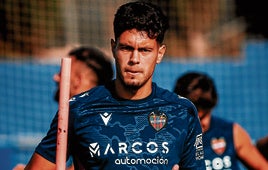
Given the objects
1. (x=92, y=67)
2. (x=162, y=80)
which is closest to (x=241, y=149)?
(x=92, y=67)

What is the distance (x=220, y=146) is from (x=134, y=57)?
2.10m

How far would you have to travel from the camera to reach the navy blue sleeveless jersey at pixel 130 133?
3.94 metres

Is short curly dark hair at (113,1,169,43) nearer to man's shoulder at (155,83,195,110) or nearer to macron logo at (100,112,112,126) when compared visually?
man's shoulder at (155,83,195,110)

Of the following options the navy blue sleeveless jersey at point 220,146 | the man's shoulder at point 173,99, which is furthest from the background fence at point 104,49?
the man's shoulder at point 173,99

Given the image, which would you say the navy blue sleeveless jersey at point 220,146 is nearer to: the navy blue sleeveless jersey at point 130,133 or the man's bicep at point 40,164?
the navy blue sleeveless jersey at point 130,133

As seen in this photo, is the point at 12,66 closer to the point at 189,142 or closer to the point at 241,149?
the point at 241,149

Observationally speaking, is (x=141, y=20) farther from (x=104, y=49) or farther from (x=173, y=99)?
(x=104, y=49)

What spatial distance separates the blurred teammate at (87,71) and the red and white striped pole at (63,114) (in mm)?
1836

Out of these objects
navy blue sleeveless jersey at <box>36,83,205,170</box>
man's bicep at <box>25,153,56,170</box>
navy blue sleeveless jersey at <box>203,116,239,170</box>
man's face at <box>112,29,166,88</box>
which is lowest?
navy blue sleeveless jersey at <box>203,116,239,170</box>

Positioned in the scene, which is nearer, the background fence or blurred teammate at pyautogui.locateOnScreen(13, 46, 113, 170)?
blurred teammate at pyautogui.locateOnScreen(13, 46, 113, 170)

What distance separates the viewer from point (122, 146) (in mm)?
3955

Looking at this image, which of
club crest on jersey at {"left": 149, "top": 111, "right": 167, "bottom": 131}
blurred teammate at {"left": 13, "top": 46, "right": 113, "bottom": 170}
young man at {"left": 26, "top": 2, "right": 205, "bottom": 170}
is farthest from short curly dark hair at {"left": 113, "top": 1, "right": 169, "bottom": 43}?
blurred teammate at {"left": 13, "top": 46, "right": 113, "bottom": 170}

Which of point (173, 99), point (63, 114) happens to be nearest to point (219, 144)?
point (173, 99)

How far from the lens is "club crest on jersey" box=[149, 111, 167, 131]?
4039 millimetres
